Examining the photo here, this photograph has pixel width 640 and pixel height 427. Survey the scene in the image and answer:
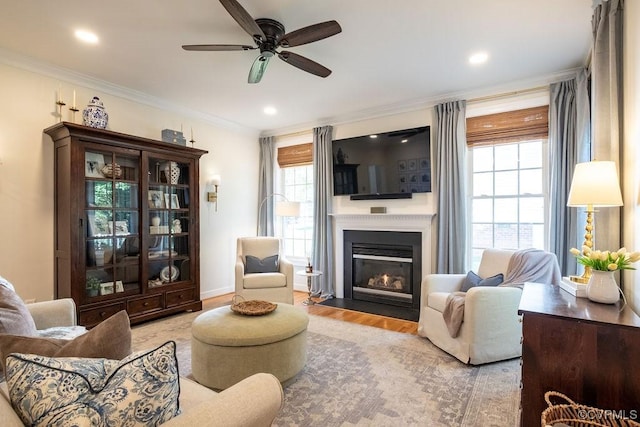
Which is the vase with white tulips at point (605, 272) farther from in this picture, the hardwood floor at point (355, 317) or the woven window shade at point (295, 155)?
the woven window shade at point (295, 155)

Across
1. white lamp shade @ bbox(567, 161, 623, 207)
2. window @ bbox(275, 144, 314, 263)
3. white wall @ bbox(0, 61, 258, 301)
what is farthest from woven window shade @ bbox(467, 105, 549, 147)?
white wall @ bbox(0, 61, 258, 301)

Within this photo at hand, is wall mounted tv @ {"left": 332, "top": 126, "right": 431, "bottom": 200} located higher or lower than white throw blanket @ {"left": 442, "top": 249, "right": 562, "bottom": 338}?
higher

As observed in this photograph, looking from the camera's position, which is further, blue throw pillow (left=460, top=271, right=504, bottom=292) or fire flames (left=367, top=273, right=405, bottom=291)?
fire flames (left=367, top=273, right=405, bottom=291)

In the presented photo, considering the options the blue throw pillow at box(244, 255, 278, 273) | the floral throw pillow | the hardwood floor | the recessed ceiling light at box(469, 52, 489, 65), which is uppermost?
the recessed ceiling light at box(469, 52, 489, 65)

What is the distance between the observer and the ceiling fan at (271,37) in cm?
214

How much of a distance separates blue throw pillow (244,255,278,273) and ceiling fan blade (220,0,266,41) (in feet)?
8.90

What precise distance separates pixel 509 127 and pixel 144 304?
4.56 metres

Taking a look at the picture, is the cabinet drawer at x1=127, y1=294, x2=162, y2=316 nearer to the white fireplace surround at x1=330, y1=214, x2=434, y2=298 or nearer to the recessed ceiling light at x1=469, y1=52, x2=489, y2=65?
the white fireplace surround at x1=330, y1=214, x2=434, y2=298

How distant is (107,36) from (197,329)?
2.48 meters

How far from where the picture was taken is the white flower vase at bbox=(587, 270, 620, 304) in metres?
1.64

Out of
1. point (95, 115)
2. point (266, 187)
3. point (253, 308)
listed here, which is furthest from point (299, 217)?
point (95, 115)

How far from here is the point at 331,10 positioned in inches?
93.2

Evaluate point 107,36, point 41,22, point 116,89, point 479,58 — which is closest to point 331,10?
point 479,58

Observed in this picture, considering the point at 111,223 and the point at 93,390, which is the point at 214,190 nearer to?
the point at 111,223
